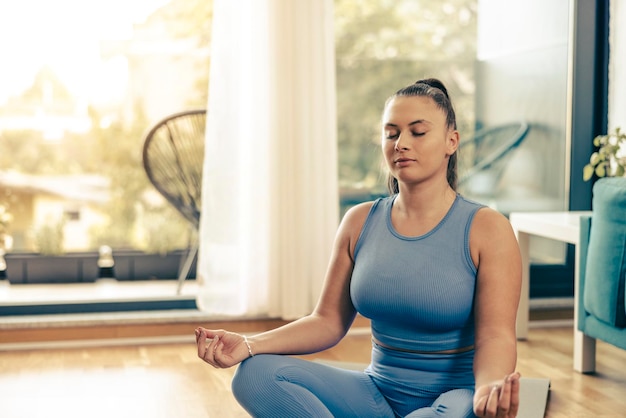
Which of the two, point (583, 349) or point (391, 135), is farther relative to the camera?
point (583, 349)

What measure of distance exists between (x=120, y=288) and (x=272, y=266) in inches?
41.6

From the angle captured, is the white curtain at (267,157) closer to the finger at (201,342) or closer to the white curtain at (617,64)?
the white curtain at (617,64)

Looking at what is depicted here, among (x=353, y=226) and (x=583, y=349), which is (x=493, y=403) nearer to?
(x=353, y=226)

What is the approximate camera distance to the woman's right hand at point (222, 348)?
66.7 inches

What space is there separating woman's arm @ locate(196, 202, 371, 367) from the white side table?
137 cm

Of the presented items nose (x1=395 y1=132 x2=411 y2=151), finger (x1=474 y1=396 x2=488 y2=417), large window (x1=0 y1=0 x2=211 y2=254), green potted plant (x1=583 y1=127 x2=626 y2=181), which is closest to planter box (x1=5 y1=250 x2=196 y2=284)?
large window (x1=0 y1=0 x2=211 y2=254)

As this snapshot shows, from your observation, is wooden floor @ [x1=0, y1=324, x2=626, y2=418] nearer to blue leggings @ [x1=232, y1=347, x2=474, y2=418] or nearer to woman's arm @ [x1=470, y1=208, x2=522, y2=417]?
blue leggings @ [x1=232, y1=347, x2=474, y2=418]

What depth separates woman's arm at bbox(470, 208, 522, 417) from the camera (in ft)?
5.20

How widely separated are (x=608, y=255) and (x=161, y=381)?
151 cm

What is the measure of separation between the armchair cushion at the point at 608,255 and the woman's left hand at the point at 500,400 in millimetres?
1387

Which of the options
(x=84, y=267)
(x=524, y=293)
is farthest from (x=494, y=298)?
(x=84, y=267)

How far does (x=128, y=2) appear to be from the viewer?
4.27 m

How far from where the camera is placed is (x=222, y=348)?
1.73 meters

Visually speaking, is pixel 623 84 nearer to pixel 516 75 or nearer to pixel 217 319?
pixel 516 75
